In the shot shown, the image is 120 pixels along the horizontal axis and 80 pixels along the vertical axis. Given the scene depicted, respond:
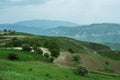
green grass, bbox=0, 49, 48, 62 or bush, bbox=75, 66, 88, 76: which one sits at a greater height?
green grass, bbox=0, 49, 48, 62

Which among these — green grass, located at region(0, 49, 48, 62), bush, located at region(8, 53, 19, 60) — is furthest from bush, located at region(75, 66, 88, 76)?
bush, located at region(8, 53, 19, 60)

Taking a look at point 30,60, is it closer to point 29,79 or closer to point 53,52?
point 53,52

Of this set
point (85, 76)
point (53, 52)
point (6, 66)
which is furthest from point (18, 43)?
point (6, 66)

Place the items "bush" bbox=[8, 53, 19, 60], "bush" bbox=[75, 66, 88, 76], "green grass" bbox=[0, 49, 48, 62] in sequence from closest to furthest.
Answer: "bush" bbox=[75, 66, 88, 76]
"bush" bbox=[8, 53, 19, 60]
"green grass" bbox=[0, 49, 48, 62]

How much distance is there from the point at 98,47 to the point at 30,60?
139 metres

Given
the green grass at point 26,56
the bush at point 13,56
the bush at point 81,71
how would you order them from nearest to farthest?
1. the bush at point 81,71
2. the bush at point 13,56
3. the green grass at point 26,56

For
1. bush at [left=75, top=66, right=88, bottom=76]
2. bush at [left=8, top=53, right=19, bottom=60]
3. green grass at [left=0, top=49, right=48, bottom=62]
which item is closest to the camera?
bush at [left=75, top=66, right=88, bottom=76]

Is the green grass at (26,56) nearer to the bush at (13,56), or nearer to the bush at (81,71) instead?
the bush at (13,56)

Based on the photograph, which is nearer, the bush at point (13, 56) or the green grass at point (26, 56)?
the bush at point (13, 56)

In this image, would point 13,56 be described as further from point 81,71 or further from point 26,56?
point 81,71

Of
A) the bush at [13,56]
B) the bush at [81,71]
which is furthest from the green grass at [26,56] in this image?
the bush at [81,71]

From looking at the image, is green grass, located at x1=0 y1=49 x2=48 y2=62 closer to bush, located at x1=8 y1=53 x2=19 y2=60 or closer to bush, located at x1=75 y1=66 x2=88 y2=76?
bush, located at x1=8 y1=53 x2=19 y2=60

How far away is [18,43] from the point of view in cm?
7888

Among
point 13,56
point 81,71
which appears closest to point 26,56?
point 13,56
